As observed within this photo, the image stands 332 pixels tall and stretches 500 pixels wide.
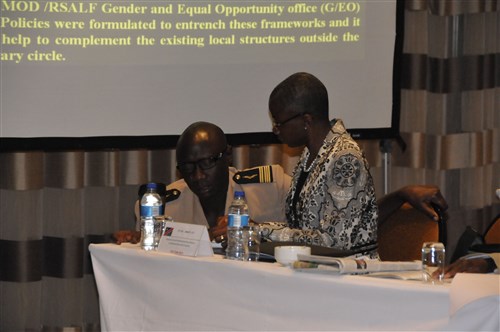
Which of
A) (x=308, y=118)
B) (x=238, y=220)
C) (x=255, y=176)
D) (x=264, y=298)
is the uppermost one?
(x=308, y=118)

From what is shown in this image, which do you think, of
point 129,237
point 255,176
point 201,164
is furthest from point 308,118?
point 129,237

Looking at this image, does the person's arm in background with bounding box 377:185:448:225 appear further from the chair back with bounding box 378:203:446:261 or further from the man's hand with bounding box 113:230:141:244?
the man's hand with bounding box 113:230:141:244

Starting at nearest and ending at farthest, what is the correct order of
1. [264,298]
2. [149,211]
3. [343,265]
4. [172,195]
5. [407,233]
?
[343,265], [264,298], [149,211], [407,233], [172,195]

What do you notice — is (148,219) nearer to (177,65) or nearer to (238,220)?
(238,220)

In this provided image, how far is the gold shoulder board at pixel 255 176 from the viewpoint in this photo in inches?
167

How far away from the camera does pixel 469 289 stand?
247 centimetres

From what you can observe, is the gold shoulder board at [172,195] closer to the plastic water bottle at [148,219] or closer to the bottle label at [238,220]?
the plastic water bottle at [148,219]

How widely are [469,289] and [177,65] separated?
3.24 meters

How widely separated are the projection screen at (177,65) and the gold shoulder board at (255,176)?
1147 mm

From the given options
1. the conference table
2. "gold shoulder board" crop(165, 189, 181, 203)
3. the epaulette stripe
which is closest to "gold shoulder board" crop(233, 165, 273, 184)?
the epaulette stripe

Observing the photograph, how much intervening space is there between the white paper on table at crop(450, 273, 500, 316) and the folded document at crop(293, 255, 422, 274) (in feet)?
0.92

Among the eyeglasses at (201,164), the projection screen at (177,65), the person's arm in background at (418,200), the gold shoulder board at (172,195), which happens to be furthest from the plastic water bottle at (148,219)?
the projection screen at (177,65)

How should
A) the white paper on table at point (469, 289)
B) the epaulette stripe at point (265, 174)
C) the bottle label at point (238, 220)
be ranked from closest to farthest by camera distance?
the white paper on table at point (469, 289) < the bottle label at point (238, 220) < the epaulette stripe at point (265, 174)

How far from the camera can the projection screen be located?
17.0ft
